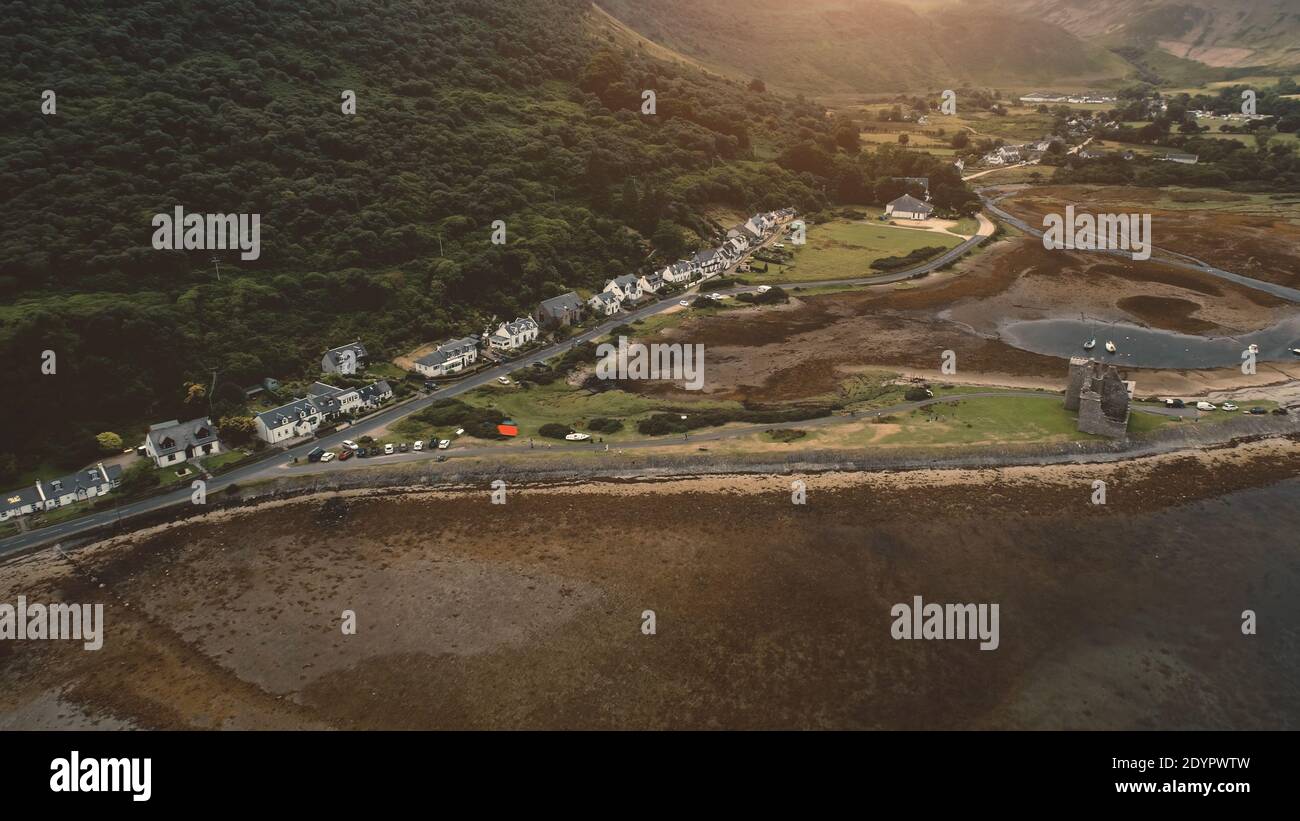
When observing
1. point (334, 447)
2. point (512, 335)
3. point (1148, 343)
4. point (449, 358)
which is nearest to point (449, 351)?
point (449, 358)

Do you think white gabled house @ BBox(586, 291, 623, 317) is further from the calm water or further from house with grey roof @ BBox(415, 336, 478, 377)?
the calm water

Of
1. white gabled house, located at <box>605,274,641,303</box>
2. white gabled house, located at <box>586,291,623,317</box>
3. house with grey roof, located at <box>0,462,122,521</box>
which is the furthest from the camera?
white gabled house, located at <box>605,274,641,303</box>

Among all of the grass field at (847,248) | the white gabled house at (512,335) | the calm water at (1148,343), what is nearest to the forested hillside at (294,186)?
the white gabled house at (512,335)

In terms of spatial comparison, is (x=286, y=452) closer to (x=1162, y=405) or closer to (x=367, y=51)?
(x=1162, y=405)

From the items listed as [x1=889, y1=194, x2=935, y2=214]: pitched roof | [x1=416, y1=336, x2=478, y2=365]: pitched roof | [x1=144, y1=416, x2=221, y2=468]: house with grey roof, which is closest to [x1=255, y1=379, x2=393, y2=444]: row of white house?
[x1=144, y1=416, x2=221, y2=468]: house with grey roof

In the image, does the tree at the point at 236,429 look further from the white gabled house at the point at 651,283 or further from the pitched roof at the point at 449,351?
the white gabled house at the point at 651,283

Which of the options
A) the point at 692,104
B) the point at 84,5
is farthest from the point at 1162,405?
the point at 84,5
